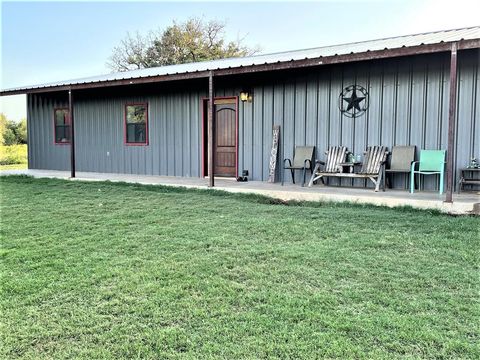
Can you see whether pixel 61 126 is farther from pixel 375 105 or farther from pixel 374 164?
pixel 374 164

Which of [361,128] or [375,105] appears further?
[361,128]

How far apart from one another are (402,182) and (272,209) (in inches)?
113

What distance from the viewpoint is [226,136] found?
31.1ft

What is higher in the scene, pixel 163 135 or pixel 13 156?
pixel 163 135

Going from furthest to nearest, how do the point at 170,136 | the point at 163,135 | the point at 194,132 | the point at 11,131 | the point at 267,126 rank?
1. the point at 11,131
2. the point at 163,135
3. the point at 170,136
4. the point at 194,132
5. the point at 267,126

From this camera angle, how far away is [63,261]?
3.46 meters

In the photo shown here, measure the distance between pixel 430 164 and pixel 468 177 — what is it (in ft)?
2.07

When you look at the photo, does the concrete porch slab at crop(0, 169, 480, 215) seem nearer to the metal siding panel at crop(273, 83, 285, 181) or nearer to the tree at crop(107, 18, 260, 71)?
the metal siding panel at crop(273, 83, 285, 181)

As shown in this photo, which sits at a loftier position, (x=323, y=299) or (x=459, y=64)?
(x=459, y=64)

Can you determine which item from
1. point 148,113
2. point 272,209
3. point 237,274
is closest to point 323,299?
point 237,274

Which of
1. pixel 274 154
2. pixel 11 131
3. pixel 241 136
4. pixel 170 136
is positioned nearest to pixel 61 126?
pixel 170 136

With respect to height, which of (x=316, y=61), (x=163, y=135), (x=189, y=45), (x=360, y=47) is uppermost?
(x=189, y=45)

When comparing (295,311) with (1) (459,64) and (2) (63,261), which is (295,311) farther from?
(1) (459,64)

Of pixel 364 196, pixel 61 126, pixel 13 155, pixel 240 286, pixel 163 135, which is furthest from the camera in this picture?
pixel 13 155
